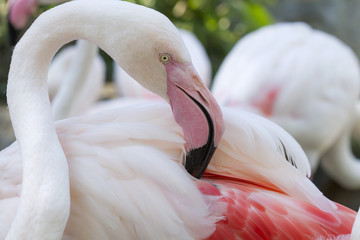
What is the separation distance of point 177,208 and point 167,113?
305 millimetres

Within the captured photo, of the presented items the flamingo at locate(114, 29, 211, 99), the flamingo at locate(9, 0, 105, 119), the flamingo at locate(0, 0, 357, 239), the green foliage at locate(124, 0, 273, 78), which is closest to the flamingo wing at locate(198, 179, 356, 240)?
the flamingo at locate(0, 0, 357, 239)

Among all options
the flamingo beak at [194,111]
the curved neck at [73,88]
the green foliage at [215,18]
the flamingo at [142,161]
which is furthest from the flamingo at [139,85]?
the flamingo beak at [194,111]

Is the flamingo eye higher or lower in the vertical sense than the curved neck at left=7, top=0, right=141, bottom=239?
higher

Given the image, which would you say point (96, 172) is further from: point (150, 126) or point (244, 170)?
point (244, 170)

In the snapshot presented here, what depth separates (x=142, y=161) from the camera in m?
1.77

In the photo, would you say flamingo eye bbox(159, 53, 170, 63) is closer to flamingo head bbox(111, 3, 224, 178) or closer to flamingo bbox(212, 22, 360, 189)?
flamingo head bbox(111, 3, 224, 178)

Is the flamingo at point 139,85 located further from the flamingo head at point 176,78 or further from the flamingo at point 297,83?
the flamingo head at point 176,78

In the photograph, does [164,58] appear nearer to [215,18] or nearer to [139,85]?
[139,85]

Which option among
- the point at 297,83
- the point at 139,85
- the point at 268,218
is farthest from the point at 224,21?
the point at 268,218

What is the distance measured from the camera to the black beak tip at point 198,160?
1721 mm

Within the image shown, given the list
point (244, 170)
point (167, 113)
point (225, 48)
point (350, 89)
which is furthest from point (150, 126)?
point (225, 48)

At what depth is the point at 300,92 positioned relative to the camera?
3.58m

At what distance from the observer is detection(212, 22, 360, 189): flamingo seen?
359 centimetres

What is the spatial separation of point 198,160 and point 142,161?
161 millimetres
